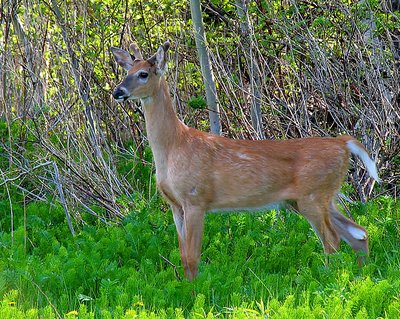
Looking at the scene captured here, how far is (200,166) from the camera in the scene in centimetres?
709

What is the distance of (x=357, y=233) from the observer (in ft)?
23.5

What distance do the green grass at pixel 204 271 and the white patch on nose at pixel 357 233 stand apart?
6.1 inches

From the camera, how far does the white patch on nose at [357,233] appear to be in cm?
713

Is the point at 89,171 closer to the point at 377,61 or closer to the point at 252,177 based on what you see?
the point at 252,177

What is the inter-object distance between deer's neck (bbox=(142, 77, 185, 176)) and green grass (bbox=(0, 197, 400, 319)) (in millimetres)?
804

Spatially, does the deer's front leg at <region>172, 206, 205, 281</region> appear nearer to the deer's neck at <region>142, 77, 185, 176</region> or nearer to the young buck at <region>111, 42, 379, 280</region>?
the young buck at <region>111, 42, 379, 280</region>

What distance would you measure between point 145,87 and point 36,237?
1813 mm

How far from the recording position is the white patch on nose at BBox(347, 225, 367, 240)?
7133mm

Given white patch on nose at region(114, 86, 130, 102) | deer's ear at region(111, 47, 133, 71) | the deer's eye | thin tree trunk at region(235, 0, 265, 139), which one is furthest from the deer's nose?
thin tree trunk at region(235, 0, 265, 139)

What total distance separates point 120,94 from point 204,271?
1528 millimetres

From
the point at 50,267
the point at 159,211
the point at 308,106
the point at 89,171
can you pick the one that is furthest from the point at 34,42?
the point at 50,267

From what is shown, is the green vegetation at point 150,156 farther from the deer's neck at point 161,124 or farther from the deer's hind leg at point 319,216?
the deer's neck at point 161,124

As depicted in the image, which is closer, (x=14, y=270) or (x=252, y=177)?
(x=14, y=270)

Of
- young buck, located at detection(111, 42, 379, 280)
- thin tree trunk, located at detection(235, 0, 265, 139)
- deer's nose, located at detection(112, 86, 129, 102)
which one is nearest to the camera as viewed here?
deer's nose, located at detection(112, 86, 129, 102)
